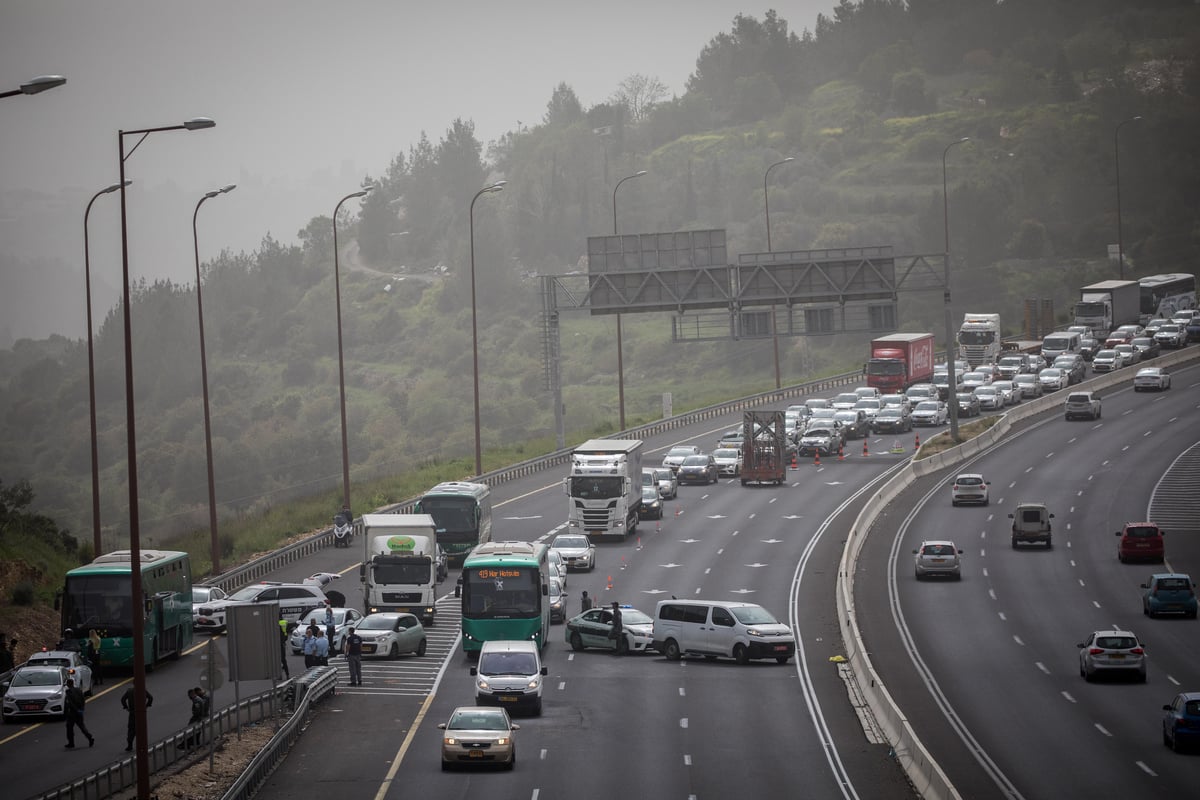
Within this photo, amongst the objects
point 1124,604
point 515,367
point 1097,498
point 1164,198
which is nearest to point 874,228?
point 1164,198

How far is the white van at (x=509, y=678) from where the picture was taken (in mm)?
35438

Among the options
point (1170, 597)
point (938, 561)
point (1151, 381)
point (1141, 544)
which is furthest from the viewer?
point (1151, 381)

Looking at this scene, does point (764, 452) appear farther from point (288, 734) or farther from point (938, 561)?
point (288, 734)

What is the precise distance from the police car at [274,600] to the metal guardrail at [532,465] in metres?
3.68

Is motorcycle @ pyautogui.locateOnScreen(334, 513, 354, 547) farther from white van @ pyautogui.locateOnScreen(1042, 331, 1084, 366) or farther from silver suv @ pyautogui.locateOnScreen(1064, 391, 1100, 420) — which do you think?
white van @ pyautogui.locateOnScreen(1042, 331, 1084, 366)

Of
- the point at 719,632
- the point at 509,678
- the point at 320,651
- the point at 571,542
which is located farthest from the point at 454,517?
the point at 509,678

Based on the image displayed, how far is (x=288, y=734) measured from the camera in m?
33.2

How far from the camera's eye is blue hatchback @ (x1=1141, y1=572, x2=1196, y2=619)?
4834 centimetres

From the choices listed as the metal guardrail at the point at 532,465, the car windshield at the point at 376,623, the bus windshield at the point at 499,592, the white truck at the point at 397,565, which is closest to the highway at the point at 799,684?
the car windshield at the point at 376,623

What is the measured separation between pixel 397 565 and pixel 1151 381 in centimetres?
6253

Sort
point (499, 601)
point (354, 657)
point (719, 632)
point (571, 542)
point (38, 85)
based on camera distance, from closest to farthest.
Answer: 1. point (38, 85)
2. point (354, 657)
3. point (499, 601)
4. point (719, 632)
5. point (571, 542)

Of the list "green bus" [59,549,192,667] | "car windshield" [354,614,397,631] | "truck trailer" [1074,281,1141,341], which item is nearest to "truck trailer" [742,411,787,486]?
"car windshield" [354,614,397,631]

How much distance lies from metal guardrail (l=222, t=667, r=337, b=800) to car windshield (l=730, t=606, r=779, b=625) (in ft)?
37.1

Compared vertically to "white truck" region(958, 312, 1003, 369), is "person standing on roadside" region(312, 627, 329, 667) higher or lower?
lower
